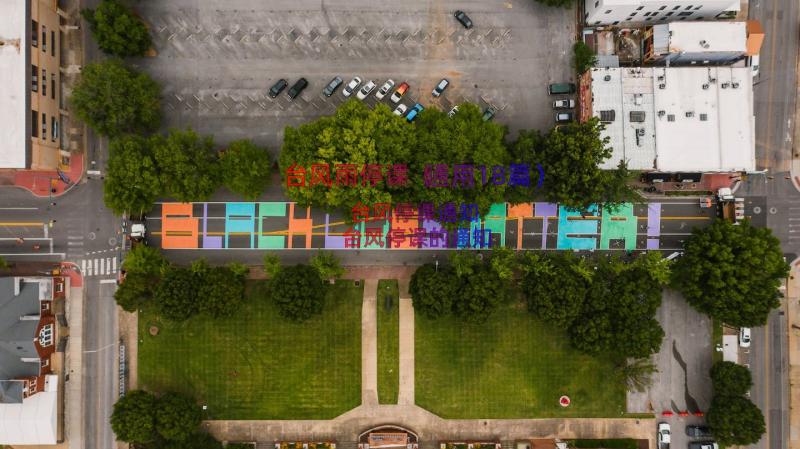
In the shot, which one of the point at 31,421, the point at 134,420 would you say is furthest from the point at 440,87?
the point at 31,421

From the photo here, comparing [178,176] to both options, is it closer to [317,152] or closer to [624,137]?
[317,152]

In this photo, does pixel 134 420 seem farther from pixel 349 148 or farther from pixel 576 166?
pixel 576 166

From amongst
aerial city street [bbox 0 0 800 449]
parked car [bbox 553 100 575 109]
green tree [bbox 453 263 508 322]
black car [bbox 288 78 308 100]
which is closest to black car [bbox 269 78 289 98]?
aerial city street [bbox 0 0 800 449]

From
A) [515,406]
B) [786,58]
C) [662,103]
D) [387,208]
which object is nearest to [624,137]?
[662,103]

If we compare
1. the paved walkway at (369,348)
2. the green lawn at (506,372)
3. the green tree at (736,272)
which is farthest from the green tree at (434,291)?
the green tree at (736,272)

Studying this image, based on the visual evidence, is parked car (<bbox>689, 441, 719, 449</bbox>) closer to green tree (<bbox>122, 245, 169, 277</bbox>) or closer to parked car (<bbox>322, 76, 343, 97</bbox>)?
parked car (<bbox>322, 76, 343, 97</bbox>)
